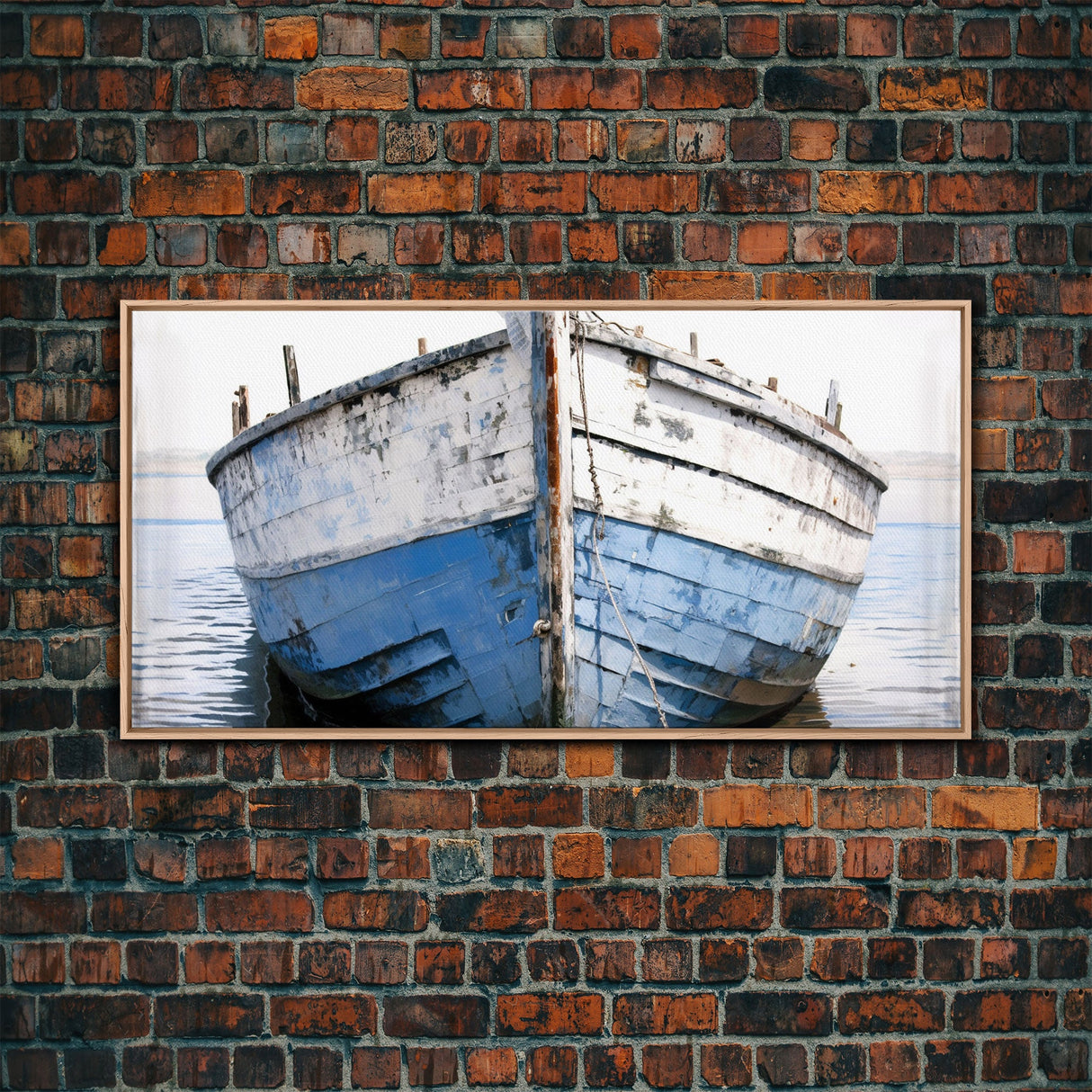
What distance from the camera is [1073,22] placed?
2029mm

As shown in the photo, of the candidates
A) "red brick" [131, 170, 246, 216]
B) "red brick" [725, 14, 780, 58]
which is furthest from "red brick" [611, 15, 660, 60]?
"red brick" [131, 170, 246, 216]

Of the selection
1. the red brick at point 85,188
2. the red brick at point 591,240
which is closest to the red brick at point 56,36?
the red brick at point 85,188

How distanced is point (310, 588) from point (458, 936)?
2.30ft

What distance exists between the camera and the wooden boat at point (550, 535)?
6.27ft

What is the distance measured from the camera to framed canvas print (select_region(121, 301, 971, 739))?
192cm

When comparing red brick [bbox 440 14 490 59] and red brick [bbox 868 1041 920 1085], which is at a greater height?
red brick [bbox 440 14 490 59]

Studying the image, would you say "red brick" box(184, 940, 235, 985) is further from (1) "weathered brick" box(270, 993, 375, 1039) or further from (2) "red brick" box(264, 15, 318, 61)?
(2) "red brick" box(264, 15, 318, 61)

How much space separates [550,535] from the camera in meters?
1.90

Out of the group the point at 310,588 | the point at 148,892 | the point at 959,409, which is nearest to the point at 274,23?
the point at 310,588

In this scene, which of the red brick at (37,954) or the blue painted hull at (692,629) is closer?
the blue painted hull at (692,629)

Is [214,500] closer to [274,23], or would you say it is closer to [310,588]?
[310,588]

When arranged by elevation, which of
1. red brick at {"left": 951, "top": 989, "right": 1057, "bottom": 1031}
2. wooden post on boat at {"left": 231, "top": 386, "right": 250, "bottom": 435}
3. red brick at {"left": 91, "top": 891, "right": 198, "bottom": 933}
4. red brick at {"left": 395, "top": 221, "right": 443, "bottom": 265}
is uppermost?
red brick at {"left": 395, "top": 221, "right": 443, "bottom": 265}

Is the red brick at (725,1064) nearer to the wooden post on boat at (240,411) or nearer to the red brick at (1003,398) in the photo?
the red brick at (1003,398)

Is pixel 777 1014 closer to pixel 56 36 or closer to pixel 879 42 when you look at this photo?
pixel 879 42
